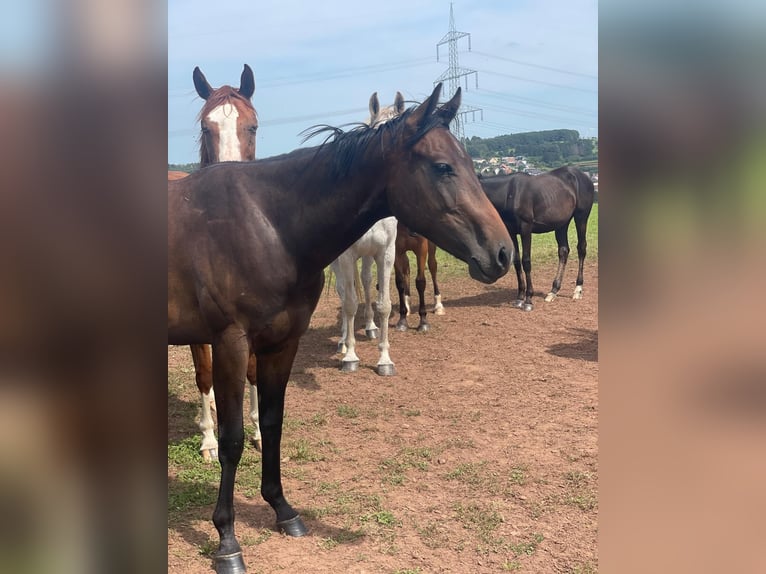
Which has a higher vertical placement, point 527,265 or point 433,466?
point 527,265

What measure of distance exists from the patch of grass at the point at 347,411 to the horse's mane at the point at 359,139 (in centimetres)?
290

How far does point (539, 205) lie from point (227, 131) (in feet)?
23.9

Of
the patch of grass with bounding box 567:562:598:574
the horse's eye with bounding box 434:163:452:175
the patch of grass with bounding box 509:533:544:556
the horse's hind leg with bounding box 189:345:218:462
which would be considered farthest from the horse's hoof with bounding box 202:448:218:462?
the horse's eye with bounding box 434:163:452:175

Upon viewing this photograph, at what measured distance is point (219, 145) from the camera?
4.34 meters

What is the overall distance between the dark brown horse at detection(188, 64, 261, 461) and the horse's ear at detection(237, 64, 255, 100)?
1.85ft

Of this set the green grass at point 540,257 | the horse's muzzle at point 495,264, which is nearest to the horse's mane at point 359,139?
the horse's muzzle at point 495,264

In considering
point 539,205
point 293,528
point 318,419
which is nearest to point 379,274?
point 318,419

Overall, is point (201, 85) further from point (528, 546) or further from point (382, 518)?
point (528, 546)

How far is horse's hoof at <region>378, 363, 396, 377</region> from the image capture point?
6.43m

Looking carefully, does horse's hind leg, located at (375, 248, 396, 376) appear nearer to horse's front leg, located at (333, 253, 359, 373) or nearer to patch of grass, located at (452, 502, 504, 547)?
horse's front leg, located at (333, 253, 359, 373)

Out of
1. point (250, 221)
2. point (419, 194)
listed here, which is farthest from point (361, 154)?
point (250, 221)
